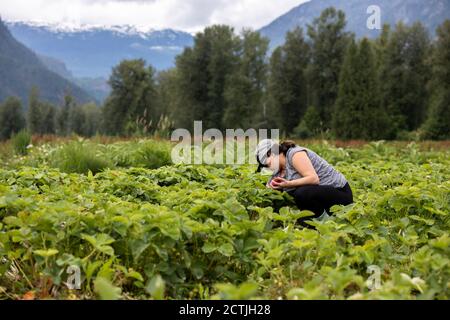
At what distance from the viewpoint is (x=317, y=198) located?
13.7ft

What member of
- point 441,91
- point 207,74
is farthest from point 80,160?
point 207,74

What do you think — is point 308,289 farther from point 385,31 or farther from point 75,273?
point 385,31

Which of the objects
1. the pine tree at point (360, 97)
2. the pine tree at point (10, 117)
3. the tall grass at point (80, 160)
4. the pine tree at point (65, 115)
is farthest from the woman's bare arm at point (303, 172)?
the pine tree at point (65, 115)

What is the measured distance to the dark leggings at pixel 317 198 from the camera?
4172mm

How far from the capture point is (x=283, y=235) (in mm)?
2732

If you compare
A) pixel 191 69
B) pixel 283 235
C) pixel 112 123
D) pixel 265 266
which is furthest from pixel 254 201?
pixel 112 123

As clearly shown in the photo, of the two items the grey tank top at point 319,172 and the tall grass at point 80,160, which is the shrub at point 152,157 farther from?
the grey tank top at point 319,172

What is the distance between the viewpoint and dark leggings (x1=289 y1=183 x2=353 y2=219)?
4172 millimetres

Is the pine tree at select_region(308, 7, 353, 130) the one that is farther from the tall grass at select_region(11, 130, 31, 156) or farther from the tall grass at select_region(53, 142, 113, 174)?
the tall grass at select_region(53, 142, 113, 174)

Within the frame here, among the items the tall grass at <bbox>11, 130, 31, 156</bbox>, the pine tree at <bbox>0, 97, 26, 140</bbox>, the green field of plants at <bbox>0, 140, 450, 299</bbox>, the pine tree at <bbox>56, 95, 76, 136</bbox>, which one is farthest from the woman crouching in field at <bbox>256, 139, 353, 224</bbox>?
the pine tree at <bbox>56, 95, 76, 136</bbox>

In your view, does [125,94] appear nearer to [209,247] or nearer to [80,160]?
[80,160]

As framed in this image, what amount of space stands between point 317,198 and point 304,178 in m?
0.21
